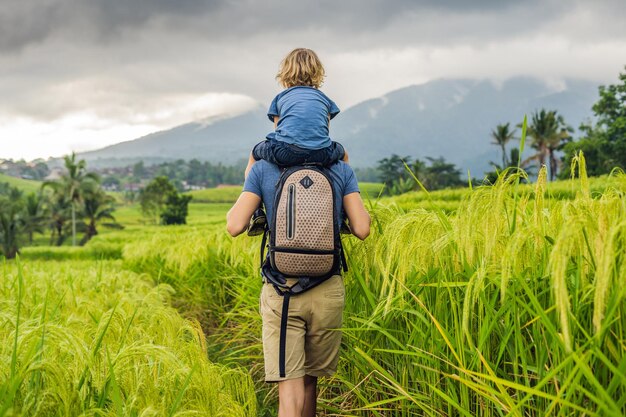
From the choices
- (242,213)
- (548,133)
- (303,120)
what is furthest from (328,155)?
(548,133)

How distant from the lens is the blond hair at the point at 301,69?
2.66 meters

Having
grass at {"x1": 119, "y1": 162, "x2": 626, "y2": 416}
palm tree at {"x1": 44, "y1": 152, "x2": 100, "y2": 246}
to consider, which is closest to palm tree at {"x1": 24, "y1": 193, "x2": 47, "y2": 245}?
palm tree at {"x1": 44, "y1": 152, "x2": 100, "y2": 246}

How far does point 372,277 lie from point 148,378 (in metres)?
1.27

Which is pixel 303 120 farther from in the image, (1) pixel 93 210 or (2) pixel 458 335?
(1) pixel 93 210

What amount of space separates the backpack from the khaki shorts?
0.04 metres

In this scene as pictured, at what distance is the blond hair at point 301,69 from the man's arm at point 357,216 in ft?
2.02

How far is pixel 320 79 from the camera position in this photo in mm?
2715

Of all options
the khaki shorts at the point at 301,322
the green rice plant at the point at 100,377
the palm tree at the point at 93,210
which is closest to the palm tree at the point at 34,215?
the palm tree at the point at 93,210

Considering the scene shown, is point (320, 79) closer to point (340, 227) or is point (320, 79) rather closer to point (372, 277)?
point (340, 227)

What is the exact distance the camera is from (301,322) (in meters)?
2.52

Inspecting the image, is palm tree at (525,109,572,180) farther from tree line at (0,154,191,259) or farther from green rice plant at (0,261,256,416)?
green rice plant at (0,261,256,416)

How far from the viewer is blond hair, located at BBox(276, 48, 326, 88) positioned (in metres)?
2.66

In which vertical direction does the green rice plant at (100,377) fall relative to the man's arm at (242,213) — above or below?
below

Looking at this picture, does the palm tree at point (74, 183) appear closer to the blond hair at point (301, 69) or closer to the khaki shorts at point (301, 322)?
the blond hair at point (301, 69)
